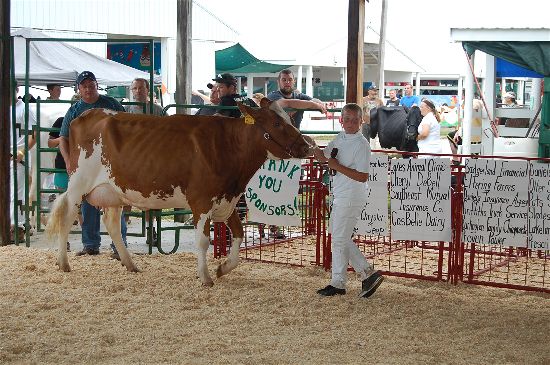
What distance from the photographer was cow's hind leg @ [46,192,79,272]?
30.5 ft

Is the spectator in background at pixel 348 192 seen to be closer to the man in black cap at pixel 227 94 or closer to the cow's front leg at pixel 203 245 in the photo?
the cow's front leg at pixel 203 245

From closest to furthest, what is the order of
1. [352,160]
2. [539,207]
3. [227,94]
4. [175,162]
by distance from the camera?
[352,160]
[539,207]
[175,162]
[227,94]

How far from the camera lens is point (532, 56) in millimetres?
14336

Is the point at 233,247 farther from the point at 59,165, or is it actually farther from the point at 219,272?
the point at 59,165

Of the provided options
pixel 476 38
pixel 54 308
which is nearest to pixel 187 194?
pixel 54 308

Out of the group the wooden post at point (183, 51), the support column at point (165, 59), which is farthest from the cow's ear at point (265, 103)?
the support column at point (165, 59)

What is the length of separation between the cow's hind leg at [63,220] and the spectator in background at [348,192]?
2748 mm

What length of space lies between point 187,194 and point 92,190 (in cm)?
114

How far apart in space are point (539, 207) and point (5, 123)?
21.6 ft

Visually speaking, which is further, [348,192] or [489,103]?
[489,103]

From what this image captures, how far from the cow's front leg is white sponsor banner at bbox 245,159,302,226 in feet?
4.14

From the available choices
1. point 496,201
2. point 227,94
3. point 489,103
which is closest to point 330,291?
point 496,201

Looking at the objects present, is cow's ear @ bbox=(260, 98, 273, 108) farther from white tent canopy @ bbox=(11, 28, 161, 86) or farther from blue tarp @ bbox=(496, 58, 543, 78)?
blue tarp @ bbox=(496, 58, 543, 78)

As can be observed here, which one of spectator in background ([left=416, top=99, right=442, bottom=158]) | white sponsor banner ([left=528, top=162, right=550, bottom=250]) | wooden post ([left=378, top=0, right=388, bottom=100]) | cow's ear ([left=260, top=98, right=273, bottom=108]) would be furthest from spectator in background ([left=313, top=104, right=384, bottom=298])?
wooden post ([left=378, top=0, right=388, bottom=100])
